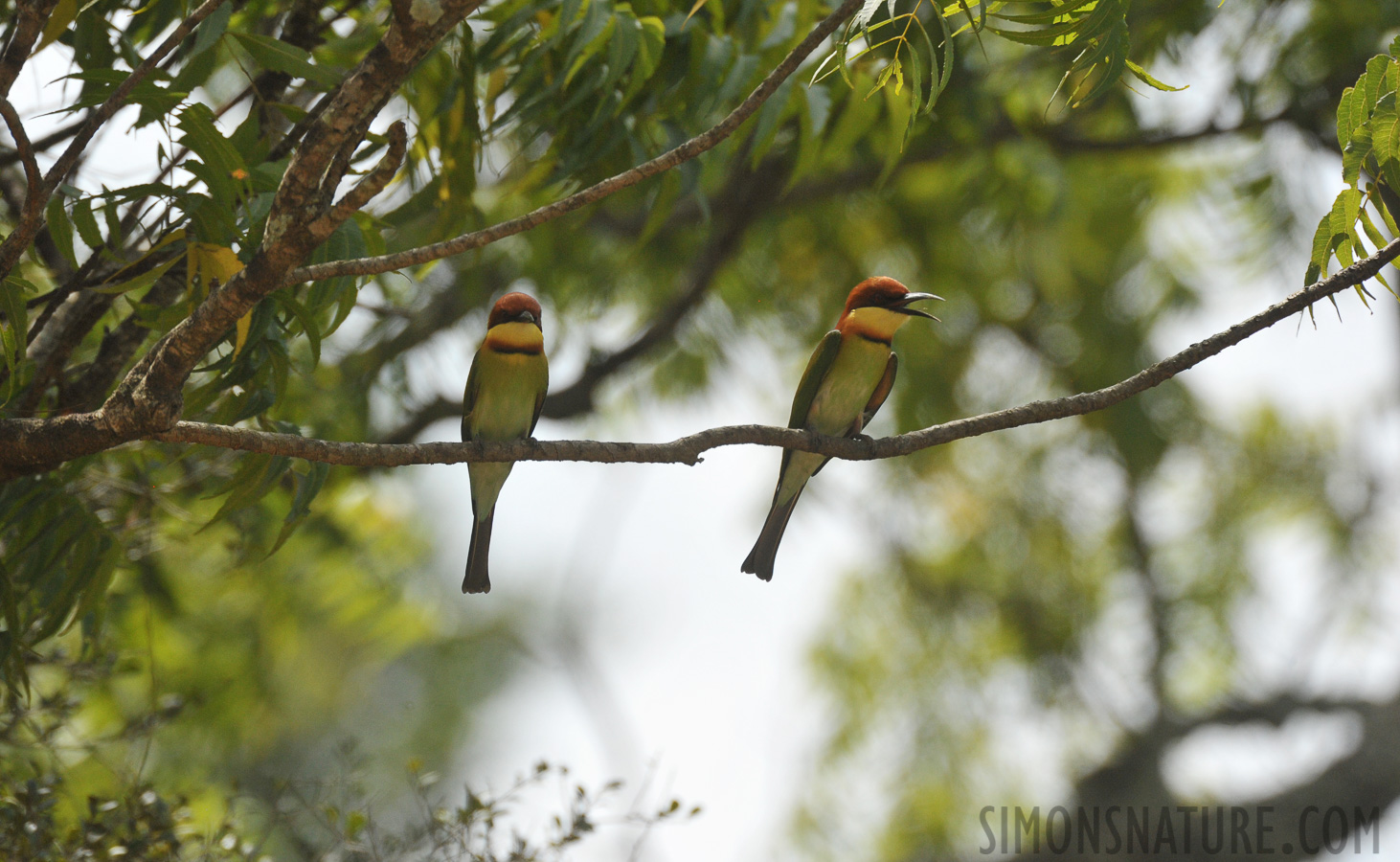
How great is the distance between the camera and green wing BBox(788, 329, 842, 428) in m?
3.35

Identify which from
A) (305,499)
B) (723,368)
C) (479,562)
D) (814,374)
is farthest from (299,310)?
(723,368)

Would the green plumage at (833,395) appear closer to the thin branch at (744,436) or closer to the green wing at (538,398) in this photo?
the green wing at (538,398)

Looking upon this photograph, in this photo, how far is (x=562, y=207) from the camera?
6.05 feet

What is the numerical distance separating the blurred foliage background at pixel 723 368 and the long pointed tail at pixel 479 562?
20.5 inches

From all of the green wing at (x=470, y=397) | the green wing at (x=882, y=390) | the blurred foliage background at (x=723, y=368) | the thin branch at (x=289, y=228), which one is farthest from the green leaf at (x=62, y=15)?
the green wing at (x=882, y=390)

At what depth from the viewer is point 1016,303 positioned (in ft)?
28.0

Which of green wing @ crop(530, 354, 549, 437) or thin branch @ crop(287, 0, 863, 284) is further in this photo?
green wing @ crop(530, 354, 549, 437)

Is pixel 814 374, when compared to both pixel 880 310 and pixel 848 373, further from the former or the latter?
pixel 880 310

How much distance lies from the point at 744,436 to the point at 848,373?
1368 mm

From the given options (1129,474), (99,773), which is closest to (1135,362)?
(1129,474)

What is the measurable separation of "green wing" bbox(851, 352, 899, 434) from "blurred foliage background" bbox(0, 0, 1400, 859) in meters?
0.70

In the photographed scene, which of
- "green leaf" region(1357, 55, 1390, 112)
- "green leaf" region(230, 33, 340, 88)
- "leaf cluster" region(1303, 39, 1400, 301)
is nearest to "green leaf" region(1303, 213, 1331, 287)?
"leaf cluster" region(1303, 39, 1400, 301)

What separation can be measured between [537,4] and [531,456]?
48.3 inches

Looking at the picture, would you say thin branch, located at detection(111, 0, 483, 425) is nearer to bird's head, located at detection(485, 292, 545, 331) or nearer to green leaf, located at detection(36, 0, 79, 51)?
green leaf, located at detection(36, 0, 79, 51)
